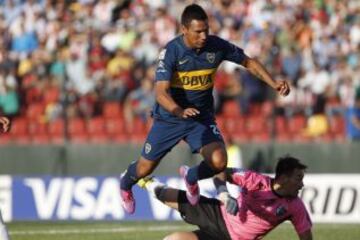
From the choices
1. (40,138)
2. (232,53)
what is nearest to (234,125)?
(40,138)

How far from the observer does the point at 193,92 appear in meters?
12.5

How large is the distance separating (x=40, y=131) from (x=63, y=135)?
680mm

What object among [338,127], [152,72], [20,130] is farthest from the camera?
[20,130]

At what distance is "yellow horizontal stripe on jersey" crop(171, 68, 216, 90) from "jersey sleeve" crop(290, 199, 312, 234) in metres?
2.17

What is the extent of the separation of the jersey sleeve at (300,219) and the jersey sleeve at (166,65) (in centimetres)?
219

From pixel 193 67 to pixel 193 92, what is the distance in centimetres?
30

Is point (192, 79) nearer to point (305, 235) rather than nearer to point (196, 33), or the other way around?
point (196, 33)

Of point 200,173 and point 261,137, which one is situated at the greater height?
point 200,173

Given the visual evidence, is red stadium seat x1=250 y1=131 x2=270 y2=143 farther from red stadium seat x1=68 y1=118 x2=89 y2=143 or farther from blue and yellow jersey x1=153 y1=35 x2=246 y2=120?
blue and yellow jersey x1=153 y1=35 x2=246 y2=120

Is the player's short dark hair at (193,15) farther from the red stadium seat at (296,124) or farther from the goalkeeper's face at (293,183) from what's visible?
the red stadium seat at (296,124)

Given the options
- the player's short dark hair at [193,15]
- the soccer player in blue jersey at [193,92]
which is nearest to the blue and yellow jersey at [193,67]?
the soccer player in blue jersey at [193,92]

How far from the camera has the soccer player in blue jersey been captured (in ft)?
39.4

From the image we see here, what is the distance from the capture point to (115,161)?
20.8m

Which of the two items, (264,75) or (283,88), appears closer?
(283,88)
